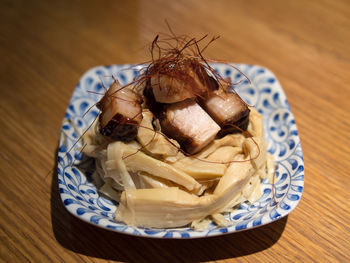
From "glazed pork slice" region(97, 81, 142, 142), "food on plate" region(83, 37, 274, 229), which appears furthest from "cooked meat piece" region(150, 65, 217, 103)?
"glazed pork slice" region(97, 81, 142, 142)

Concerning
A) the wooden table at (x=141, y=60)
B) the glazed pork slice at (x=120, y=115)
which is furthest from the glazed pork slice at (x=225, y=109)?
the wooden table at (x=141, y=60)

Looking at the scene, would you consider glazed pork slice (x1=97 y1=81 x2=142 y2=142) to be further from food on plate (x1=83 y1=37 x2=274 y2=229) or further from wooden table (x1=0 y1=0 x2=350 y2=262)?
wooden table (x1=0 y1=0 x2=350 y2=262)

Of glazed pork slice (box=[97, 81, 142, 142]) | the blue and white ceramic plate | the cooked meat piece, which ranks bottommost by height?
the blue and white ceramic plate

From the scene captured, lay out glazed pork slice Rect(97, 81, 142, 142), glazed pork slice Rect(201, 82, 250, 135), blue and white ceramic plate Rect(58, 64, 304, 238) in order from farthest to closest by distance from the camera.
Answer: glazed pork slice Rect(201, 82, 250, 135)
glazed pork slice Rect(97, 81, 142, 142)
blue and white ceramic plate Rect(58, 64, 304, 238)

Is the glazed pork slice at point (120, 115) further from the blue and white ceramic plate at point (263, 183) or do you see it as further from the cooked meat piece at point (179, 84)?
the blue and white ceramic plate at point (263, 183)

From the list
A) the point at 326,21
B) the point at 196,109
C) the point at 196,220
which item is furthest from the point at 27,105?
the point at 326,21

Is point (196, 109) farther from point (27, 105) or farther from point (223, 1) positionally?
point (223, 1)
